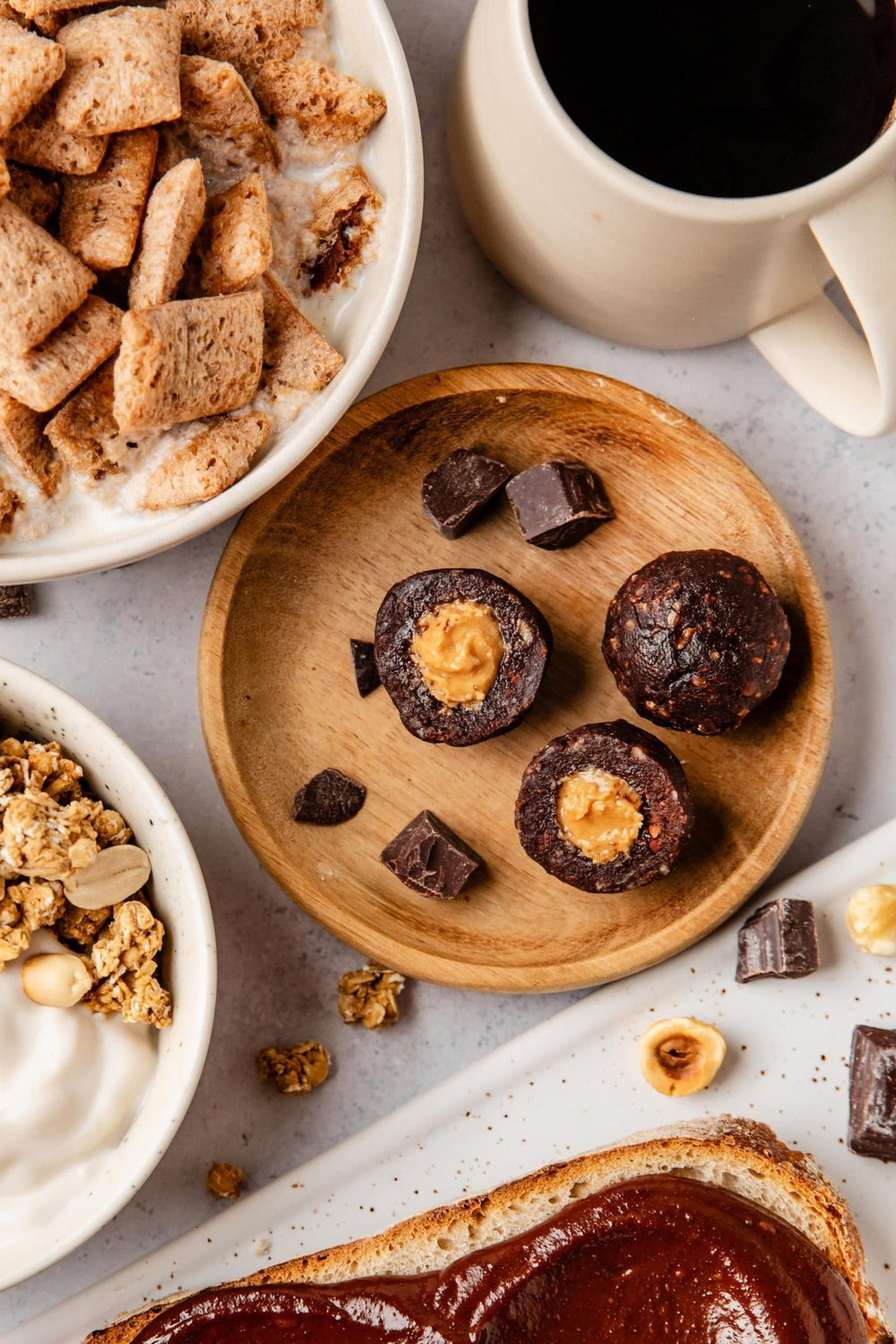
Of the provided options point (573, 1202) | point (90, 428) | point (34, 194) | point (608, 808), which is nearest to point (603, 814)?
point (608, 808)

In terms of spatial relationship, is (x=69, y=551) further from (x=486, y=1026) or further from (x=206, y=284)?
(x=486, y=1026)

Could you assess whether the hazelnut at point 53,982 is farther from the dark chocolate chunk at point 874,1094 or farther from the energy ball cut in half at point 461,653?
the dark chocolate chunk at point 874,1094

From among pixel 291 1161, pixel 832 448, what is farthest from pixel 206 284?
pixel 291 1161

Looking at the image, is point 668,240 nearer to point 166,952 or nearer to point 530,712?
point 530,712

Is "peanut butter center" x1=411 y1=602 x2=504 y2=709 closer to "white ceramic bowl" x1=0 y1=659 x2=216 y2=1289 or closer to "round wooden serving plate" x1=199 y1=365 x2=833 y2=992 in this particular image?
"round wooden serving plate" x1=199 y1=365 x2=833 y2=992

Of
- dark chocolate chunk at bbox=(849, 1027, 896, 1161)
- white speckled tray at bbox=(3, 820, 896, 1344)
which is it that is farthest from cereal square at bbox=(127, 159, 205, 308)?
dark chocolate chunk at bbox=(849, 1027, 896, 1161)

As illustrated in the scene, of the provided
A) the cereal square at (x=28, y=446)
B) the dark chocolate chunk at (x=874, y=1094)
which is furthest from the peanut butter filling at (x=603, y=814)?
the cereal square at (x=28, y=446)
